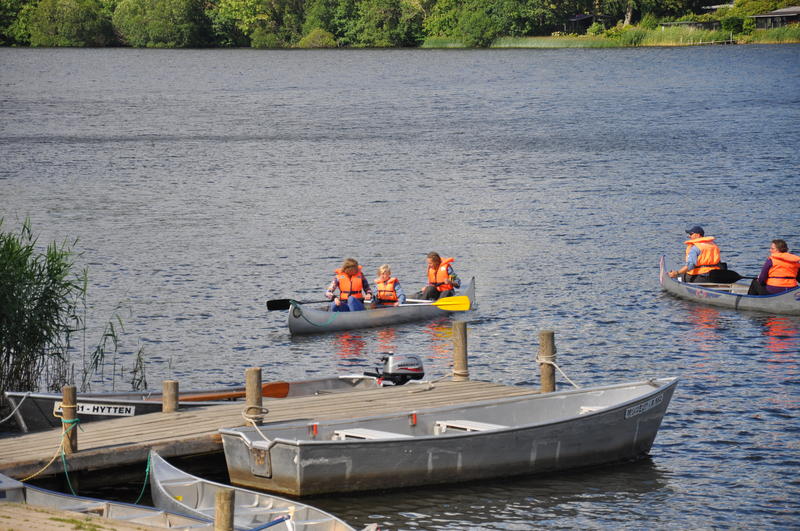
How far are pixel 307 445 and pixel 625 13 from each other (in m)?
140

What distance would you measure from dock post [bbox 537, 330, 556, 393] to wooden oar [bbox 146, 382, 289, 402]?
3.89 meters

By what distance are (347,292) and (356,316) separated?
1.85 feet

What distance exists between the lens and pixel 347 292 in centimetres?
2512

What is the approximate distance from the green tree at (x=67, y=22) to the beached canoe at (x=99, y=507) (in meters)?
156

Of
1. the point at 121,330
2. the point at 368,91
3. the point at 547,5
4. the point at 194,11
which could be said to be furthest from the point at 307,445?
the point at 194,11

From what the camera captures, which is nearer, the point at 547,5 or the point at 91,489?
the point at 91,489

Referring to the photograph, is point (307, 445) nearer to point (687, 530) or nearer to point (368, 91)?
point (687, 530)

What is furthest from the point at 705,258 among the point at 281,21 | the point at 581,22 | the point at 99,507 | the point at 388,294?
the point at 281,21

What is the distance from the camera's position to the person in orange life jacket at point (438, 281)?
26234mm

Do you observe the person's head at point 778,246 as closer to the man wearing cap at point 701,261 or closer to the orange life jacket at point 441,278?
the man wearing cap at point 701,261

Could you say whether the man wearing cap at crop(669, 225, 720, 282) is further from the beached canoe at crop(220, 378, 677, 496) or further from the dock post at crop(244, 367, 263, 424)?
the dock post at crop(244, 367, 263, 424)

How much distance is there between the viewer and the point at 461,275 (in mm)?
29984

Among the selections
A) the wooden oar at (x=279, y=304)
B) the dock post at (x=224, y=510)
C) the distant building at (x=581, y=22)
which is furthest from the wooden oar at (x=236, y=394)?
the distant building at (x=581, y=22)

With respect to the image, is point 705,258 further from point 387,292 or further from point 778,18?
point 778,18
